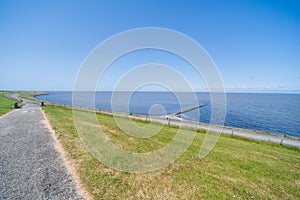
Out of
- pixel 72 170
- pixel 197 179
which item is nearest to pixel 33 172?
pixel 72 170

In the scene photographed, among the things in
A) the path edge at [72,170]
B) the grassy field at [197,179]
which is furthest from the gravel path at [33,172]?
the grassy field at [197,179]

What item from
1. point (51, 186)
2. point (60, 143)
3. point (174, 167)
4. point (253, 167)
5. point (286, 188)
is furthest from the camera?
point (60, 143)

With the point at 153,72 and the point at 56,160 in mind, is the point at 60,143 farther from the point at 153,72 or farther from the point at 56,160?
the point at 153,72

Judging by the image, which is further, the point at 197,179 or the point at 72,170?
the point at 72,170

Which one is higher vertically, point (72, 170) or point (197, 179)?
point (72, 170)

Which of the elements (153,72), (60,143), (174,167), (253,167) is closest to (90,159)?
(60,143)

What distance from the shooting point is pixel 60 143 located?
8.70m

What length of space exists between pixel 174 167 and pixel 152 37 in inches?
335

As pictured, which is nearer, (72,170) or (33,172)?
(33,172)

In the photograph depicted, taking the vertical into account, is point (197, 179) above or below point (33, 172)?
below

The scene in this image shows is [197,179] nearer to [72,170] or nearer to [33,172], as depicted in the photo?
[72,170]

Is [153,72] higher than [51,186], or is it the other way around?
[153,72]

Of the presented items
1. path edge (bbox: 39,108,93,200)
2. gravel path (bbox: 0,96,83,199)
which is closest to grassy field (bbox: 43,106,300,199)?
path edge (bbox: 39,108,93,200)

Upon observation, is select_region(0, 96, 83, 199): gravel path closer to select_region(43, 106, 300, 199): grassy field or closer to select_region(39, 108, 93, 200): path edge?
select_region(39, 108, 93, 200): path edge
